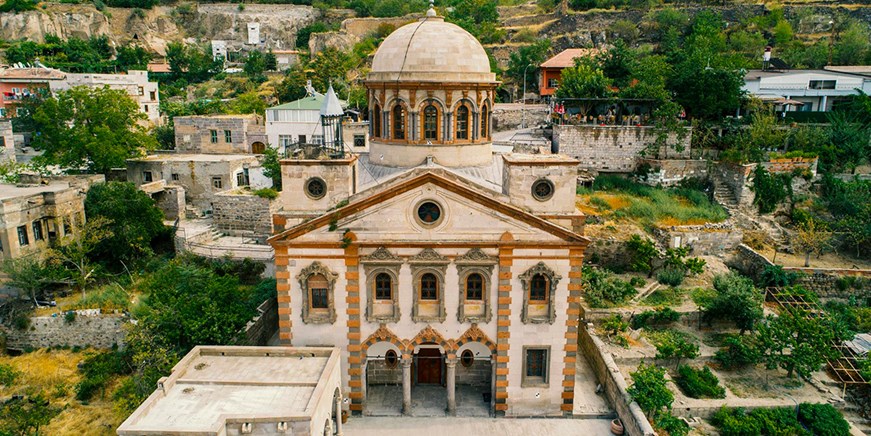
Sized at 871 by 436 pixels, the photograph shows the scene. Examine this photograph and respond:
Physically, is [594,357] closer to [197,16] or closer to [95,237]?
[95,237]

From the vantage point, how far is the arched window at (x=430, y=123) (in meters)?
22.9

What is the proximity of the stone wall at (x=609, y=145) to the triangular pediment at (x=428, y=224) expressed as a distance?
22.1 m

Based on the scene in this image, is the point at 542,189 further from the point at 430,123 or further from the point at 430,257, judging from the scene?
the point at 430,123

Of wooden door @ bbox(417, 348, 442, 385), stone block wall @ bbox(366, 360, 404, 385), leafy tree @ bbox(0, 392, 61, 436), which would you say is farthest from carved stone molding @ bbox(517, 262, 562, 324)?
leafy tree @ bbox(0, 392, 61, 436)

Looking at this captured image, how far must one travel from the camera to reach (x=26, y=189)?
106 ft

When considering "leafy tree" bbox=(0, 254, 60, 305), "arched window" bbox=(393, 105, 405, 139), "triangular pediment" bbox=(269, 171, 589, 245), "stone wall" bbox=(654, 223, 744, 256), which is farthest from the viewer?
"stone wall" bbox=(654, 223, 744, 256)

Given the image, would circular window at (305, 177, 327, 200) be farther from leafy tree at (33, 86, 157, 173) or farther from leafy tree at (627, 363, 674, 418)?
leafy tree at (33, 86, 157, 173)

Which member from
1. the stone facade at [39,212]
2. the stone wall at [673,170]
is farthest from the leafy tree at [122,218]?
the stone wall at [673,170]

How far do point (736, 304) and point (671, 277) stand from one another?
500 centimetres

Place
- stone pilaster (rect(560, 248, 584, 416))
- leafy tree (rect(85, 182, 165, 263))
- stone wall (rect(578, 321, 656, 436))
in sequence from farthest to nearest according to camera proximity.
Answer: leafy tree (rect(85, 182, 165, 263))
stone pilaster (rect(560, 248, 584, 416))
stone wall (rect(578, 321, 656, 436))

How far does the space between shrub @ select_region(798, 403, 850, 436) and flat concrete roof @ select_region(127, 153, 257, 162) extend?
36.9 m

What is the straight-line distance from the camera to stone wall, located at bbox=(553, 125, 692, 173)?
3959 cm

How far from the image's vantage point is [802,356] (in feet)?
72.2

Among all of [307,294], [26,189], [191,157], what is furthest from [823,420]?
[191,157]
